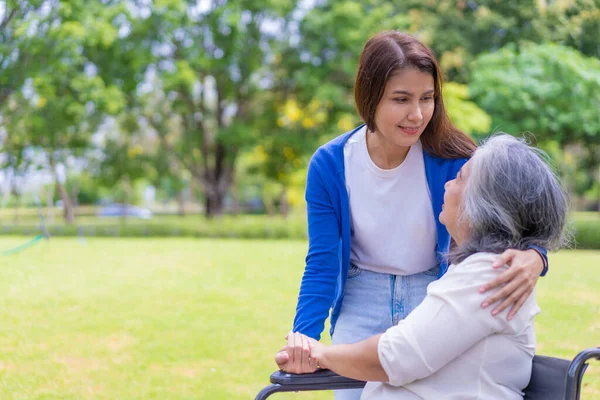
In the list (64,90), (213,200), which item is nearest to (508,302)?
(64,90)

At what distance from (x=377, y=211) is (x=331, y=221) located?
0.40 ft

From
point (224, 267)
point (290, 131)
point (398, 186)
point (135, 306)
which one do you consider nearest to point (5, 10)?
point (224, 267)

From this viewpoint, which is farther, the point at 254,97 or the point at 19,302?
the point at 254,97

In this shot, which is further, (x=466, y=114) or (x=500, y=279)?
(x=466, y=114)

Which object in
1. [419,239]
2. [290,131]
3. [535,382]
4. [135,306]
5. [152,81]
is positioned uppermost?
[152,81]

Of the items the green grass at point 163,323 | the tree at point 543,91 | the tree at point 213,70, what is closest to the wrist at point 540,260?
the green grass at point 163,323

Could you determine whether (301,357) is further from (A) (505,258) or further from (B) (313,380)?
(A) (505,258)

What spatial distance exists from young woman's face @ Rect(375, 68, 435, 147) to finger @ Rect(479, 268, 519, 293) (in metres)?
0.53

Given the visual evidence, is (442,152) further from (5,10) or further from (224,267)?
(5,10)

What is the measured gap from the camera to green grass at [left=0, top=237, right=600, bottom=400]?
4.40 metres

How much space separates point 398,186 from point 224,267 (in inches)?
325

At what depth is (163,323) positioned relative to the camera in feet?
20.3

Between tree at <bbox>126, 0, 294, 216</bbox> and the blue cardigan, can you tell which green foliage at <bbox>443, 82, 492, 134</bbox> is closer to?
tree at <bbox>126, 0, 294, 216</bbox>

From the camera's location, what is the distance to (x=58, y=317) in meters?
6.41
